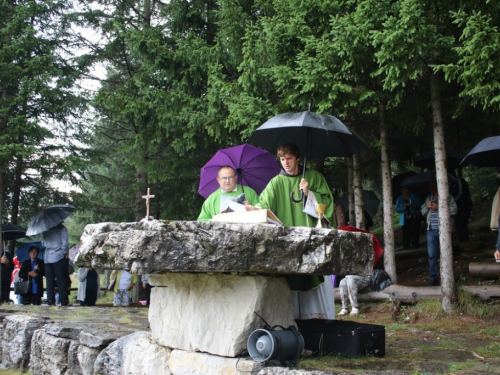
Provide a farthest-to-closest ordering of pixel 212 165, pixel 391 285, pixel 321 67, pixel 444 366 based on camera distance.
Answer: pixel 391 285, pixel 321 67, pixel 212 165, pixel 444 366

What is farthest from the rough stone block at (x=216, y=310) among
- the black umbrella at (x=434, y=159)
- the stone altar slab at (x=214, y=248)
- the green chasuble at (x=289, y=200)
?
the black umbrella at (x=434, y=159)

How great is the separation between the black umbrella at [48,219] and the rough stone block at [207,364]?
5.84m

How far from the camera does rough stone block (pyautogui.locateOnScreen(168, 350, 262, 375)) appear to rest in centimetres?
390

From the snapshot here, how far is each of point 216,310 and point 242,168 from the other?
307 cm

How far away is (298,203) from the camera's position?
16.6 ft

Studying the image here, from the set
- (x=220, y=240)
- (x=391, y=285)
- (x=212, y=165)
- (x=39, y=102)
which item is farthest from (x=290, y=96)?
(x=39, y=102)

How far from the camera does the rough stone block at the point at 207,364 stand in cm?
390

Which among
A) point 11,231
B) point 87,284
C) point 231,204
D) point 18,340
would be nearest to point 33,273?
point 87,284

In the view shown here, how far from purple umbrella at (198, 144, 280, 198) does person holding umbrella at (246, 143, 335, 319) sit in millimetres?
1942

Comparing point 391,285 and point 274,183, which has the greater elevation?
point 274,183

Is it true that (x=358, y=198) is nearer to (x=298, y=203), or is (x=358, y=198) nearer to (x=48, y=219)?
(x=298, y=203)

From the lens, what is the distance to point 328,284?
17.3ft

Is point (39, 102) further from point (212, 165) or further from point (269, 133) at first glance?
point (269, 133)

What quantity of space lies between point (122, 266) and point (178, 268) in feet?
1.27
